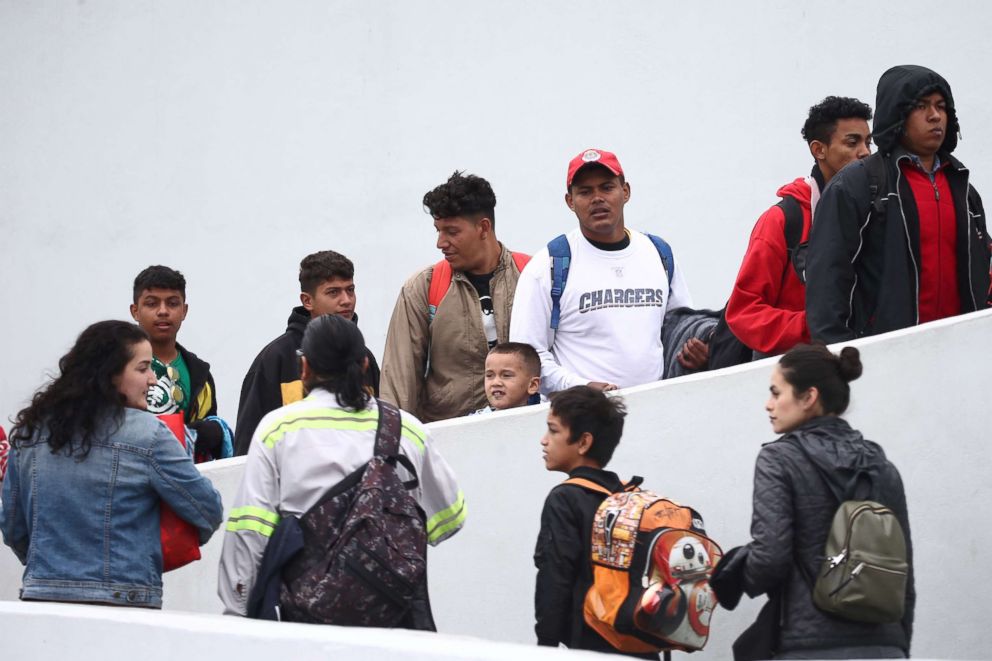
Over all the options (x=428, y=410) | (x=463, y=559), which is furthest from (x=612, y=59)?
(x=463, y=559)

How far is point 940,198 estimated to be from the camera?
586 cm

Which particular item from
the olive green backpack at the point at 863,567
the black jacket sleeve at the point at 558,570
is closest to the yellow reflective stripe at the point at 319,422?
the black jacket sleeve at the point at 558,570

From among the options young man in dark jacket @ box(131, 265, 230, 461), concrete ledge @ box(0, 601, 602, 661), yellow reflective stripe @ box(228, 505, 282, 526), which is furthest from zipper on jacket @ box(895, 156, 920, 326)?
young man in dark jacket @ box(131, 265, 230, 461)

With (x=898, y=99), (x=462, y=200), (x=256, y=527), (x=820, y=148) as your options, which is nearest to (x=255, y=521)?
(x=256, y=527)

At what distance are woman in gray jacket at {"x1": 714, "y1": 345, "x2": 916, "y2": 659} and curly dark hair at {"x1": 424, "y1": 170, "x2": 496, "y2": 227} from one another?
7.95 feet

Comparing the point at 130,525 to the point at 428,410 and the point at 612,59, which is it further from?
the point at 612,59

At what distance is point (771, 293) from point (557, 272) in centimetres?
84

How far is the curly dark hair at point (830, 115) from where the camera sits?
6.47 m

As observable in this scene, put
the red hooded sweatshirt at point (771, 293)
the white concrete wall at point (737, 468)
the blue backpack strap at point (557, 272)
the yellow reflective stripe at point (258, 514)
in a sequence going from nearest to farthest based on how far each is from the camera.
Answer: the yellow reflective stripe at point (258, 514), the white concrete wall at point (737, 468), the red hooded sweatshirt at point (771, 293), the blue backpack strap at point (557, 272)

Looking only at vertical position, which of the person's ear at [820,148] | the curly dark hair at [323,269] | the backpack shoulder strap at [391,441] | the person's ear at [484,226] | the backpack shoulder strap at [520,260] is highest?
the person's ear at [820,148]

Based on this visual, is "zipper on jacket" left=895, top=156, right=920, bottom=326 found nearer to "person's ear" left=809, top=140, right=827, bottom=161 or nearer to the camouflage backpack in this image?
"person's ear" left=809, top=140, right=827, bottom=161

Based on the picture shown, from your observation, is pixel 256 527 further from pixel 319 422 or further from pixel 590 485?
pixel 590 485

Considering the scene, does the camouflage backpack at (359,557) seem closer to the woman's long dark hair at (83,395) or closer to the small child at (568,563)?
the small child at (568,563)

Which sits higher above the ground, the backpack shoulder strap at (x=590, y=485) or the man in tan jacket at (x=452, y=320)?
the man in tan jacket at (x=452, y=320)
